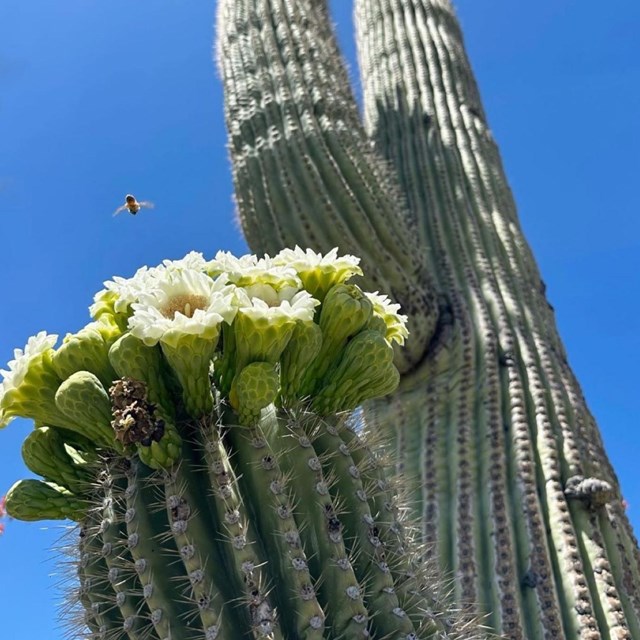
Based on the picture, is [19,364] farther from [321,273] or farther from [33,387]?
[321,273]

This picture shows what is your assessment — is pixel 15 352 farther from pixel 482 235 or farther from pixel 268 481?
pixel 482 235

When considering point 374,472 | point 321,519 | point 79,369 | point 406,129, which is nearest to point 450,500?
point 374,472

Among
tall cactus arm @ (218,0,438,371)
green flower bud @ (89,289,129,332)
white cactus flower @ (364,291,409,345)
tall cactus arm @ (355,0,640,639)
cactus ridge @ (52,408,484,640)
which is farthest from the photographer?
tall cactus arm @ (218,0,438,371)

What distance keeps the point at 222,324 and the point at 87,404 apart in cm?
26

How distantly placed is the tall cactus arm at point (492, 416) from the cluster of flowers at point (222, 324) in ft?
2.02

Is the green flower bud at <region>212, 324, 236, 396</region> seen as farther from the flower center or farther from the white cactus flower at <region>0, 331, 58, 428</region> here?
the white cactus flower at <region>0, 331, 58, 428</region>

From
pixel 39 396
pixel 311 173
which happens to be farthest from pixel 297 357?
pixel 311 173

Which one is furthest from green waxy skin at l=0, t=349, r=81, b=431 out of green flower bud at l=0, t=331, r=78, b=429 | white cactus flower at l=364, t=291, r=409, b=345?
white cactus flower at l=364, t=291, r=409, b=345

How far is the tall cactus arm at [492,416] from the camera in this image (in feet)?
7.70

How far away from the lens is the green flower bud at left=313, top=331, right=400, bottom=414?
1.39m

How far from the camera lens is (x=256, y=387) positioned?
4.11 ft

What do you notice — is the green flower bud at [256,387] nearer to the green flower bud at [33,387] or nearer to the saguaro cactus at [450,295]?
the green flower bud at [33,387]

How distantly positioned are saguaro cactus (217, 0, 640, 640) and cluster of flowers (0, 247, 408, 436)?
28.3 inches

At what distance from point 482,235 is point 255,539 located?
270 centimetres
